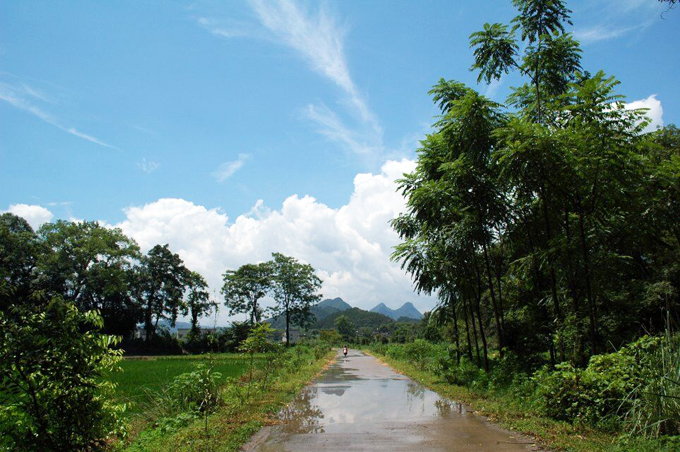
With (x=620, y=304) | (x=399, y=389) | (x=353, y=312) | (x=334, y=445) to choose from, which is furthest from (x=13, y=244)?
(x=353, y=312)

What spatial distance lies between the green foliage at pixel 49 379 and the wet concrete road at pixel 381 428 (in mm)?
3212

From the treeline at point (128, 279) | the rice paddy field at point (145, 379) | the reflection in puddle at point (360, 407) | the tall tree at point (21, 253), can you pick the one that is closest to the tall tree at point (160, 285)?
the treeline at point (128, 279)

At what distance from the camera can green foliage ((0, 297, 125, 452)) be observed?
357cm

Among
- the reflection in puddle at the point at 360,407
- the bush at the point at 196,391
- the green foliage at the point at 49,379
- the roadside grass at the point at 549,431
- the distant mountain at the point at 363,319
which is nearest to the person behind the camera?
the green foliage at the point at 49,379

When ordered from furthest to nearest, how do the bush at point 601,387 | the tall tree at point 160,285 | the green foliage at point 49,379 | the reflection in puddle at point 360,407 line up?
1. the tall tree at point 160,285
2. the reflection in puddle at point 360,407
3. the bush at point 601,387
4. the green foliage at point 49,379

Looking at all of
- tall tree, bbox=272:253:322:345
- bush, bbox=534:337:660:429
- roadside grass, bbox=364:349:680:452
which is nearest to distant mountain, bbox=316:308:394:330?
tall tree, bbox=272:253:322:345

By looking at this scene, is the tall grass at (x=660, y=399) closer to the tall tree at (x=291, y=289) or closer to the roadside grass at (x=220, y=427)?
the roadside grass at (x=220, y=427)

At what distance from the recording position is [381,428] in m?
7.87

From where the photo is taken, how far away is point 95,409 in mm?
4113

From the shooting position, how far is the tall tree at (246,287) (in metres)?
59.0

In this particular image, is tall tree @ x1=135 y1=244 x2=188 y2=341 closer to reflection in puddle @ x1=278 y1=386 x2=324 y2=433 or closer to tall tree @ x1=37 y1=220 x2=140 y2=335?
tall tree @ x1=37 y1=220 x2=140 y2=335

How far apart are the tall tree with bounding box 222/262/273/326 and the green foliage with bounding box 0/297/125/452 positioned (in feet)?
183

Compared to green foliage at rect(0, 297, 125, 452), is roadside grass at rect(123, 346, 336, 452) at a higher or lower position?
lower

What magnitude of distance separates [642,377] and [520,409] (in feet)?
9.75
